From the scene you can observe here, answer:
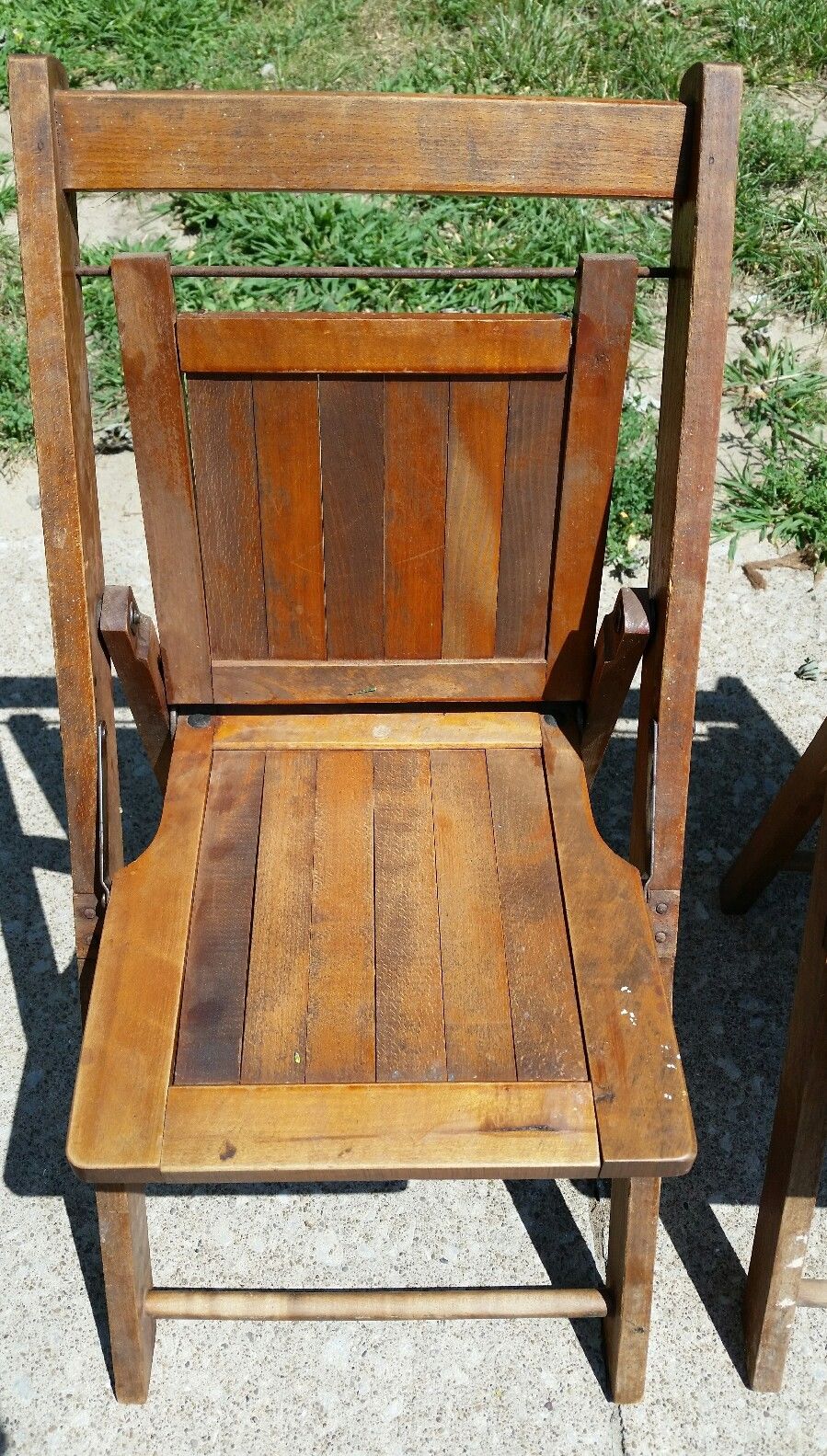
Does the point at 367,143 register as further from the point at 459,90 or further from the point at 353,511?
the point at 459,90

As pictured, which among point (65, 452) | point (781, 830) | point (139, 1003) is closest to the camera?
point (139, 1003)

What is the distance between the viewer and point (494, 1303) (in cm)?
189

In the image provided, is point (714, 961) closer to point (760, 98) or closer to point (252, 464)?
point (252, 464)

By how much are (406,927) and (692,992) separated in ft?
2.99

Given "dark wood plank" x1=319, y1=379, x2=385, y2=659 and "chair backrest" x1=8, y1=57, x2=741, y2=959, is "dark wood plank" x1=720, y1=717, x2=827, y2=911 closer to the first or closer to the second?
"chair backrest" x1=8, y1=57, x2=741, y2=959

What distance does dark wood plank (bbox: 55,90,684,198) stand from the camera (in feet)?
5.56

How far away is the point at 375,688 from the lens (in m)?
2.07

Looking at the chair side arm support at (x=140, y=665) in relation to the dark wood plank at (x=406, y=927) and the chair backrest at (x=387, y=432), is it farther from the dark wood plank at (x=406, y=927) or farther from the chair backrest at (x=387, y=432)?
the dark wood plank at (x=406, y=927)

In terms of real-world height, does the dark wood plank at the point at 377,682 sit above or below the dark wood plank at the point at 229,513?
below

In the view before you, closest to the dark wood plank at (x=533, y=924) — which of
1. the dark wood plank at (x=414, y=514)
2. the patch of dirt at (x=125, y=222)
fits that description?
the dark wood plank at (x=414, y=514)

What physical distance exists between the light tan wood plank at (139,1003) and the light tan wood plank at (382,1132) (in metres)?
0.04

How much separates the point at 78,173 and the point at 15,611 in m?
1.65

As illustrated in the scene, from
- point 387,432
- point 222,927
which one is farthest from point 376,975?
point 387,432

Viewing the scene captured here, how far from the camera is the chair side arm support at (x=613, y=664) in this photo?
1834 mm
